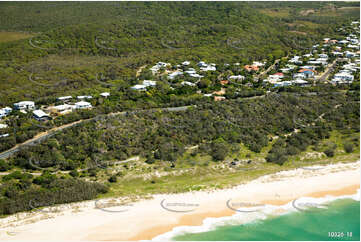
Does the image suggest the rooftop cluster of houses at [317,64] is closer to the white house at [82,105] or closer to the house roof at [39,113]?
the white house at [82,105]

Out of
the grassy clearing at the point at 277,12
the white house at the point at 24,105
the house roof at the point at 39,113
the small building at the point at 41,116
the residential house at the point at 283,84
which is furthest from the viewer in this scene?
the grassy clearing at the point at 277,12

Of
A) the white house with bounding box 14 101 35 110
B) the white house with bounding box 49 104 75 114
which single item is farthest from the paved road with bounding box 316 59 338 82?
the white house with bounding box 14 101 35 110

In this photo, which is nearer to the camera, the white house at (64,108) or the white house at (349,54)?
the white house at (64,108)

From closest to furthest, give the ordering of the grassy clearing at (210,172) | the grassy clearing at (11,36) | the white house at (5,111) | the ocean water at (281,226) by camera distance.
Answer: the ocean water at (281,226), the grassy clearing at (210,172), the white house at (5,111), the grassy clearing at (11,36)

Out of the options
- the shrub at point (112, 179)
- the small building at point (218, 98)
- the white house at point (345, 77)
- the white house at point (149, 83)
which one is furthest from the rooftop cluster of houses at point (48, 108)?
the white house at point (345, 77)

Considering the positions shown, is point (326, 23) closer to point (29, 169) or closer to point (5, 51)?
point (5, 51)

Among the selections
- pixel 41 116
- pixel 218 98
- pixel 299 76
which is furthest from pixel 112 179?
pixel 299 76
